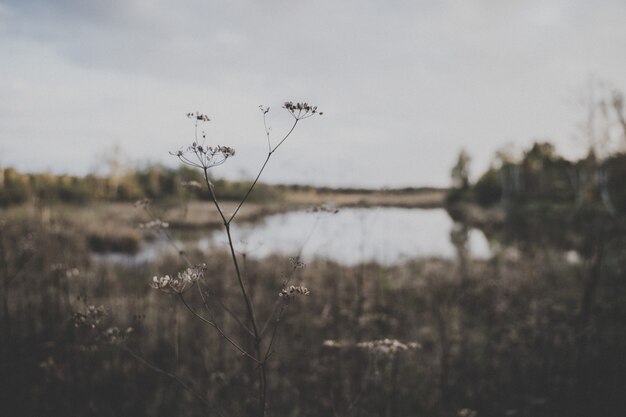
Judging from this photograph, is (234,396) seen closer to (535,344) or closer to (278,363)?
(278,363)

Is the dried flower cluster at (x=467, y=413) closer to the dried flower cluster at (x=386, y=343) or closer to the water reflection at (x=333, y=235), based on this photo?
the dried flower cluster at (x=386, y=343)

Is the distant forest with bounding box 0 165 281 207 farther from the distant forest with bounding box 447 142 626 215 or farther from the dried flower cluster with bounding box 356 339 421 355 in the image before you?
the distant forest with bounding box 447 142 626 215

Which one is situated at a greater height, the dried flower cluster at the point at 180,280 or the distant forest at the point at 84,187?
the distant forest at the point at 84,187

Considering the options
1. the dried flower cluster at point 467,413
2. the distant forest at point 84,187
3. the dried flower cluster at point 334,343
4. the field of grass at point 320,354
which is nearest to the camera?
the dried flower cluster at point 334,343

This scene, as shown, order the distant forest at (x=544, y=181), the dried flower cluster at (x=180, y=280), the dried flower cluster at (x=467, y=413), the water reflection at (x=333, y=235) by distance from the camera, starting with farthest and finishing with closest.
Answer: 1. the distant forest at (x=544, y=181)
2. the water reflection at (x=333, y=235)
3. the dried flower cluster at (x=467, y=413)
4. the dried flower cluster at (x=180, y=280)

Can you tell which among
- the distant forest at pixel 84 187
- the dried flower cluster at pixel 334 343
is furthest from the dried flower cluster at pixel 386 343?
the distant forest at pixel 84 187

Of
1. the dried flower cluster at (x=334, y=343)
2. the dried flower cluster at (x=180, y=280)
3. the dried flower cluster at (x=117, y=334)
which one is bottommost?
the dried flower cluster at (x=334, y=343)

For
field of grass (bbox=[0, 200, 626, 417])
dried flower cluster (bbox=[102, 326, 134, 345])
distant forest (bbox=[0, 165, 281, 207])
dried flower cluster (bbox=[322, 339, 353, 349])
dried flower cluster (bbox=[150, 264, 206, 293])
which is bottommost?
field of grass (bbox=[0, 200, 626, 417])

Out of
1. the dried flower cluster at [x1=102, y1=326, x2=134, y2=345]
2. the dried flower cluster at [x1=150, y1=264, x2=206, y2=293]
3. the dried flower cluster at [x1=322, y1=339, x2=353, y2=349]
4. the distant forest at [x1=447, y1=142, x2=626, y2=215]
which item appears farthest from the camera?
the distant forest at [x1=447, y1=142, x2=626, y2=215]

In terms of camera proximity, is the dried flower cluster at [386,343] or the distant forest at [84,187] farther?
the distant forest at [84,187]

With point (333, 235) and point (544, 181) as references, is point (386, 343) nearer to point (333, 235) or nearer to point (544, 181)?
point (333, 235)

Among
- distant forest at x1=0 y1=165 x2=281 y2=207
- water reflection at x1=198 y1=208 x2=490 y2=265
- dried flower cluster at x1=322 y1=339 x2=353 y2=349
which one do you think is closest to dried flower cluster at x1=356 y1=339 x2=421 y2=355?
dried flower cluster at x1=322 y1=339 x2=353 y2=349

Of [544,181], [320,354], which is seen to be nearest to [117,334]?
[320,354]

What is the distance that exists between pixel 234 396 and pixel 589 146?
3021 cm
